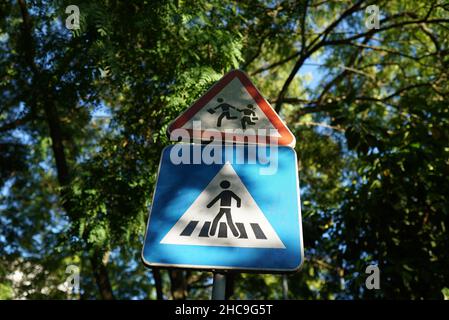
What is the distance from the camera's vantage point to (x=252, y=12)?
6125 millimetres

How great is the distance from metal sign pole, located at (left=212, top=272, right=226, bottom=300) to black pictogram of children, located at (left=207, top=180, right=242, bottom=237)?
161 mm

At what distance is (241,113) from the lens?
2.04 meters

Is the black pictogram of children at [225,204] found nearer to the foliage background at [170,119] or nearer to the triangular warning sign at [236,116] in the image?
the triangular warning sign at [236,116]

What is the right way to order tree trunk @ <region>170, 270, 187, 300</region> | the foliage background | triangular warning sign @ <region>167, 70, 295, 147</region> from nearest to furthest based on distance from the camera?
triangular warning sign @ <region>167, 70, 295, 147</region>, the foliage background, tree trunk @ <region>170, 270, 187, 300</region>

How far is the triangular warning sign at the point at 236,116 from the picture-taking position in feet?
6.45

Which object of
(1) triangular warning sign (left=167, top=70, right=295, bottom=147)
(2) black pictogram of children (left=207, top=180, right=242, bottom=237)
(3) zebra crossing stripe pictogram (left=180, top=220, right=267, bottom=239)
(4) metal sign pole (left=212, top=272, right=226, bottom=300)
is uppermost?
(1) triangular warning sign (left=167, top=70, right=295, bottom=147)

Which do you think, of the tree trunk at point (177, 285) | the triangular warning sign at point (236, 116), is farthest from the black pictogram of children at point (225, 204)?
the tree trunk at point (177, 285)

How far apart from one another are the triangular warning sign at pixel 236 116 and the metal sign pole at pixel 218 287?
63 centimetres

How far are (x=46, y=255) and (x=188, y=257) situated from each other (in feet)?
32.7

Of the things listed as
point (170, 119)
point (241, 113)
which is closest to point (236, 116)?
point (241, 113)

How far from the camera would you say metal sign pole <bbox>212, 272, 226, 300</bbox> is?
5.16ft

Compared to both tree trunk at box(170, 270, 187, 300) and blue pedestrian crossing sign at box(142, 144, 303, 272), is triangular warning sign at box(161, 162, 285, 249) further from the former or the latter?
tree trunk at box(170, 270, 187, 300)

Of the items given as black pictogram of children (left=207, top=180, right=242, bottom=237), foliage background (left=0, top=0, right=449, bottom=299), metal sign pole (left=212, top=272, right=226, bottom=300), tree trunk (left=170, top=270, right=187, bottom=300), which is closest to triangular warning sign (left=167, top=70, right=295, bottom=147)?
black pictogram of children (left=207, top=180, right=242, bottom=237)

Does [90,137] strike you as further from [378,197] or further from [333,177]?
[378,197]
